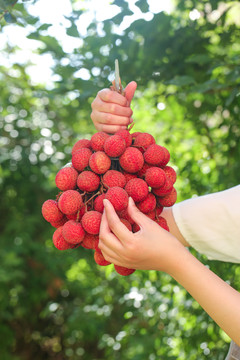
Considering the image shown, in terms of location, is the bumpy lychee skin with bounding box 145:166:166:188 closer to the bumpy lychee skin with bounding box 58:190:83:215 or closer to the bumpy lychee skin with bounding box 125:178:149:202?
the bumpy lychee skin with bounding box 125:178:149:202

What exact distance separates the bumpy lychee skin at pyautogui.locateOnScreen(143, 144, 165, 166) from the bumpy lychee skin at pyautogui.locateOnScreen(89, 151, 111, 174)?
83mm

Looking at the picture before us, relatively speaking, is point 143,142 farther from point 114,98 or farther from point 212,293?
→ point 212,293

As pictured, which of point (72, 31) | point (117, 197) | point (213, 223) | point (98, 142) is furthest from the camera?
point (72, 31)

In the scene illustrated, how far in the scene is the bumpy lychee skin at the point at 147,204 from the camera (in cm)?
72

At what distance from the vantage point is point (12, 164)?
2350 mm

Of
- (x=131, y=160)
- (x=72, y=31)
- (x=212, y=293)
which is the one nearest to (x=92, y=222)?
(x=131, y=160)

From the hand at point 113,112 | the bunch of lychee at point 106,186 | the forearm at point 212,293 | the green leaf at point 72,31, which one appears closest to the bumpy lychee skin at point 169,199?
the bunch of lychee at point 106,186

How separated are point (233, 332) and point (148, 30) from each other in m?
1.11

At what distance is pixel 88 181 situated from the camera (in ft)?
2.31

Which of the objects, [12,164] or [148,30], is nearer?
[148,30]

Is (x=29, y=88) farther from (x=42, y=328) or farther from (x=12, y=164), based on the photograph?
(x=42, y=328)

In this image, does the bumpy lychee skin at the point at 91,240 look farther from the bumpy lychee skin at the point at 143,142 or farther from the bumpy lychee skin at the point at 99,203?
the bumpy lychee skin at the point at 143,142

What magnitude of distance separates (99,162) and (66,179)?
79 millimetres

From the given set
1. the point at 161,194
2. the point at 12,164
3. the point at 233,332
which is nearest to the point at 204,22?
the point at 161,194
